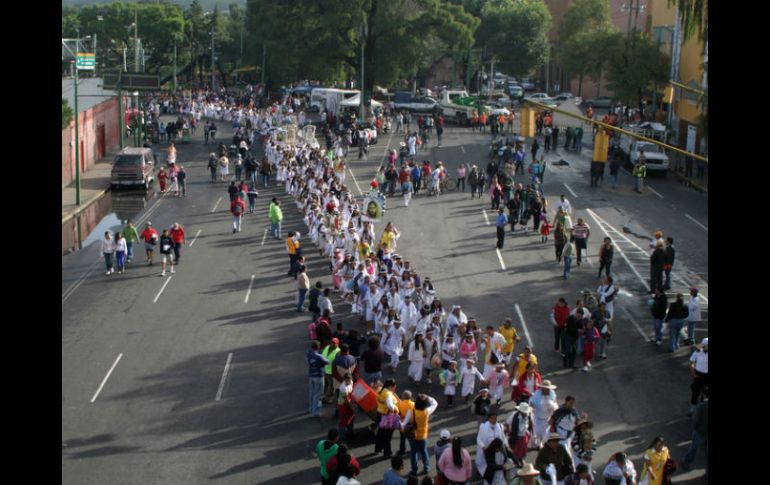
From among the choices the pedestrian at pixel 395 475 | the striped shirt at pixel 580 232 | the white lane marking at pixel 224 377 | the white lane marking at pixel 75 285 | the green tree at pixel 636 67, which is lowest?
the white lane marking at pixel 224 377

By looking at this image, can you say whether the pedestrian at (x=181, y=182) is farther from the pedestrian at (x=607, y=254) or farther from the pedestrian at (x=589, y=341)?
the pedestrian at (x=589, y=341)

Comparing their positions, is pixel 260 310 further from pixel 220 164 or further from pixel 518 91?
pixel 518 91

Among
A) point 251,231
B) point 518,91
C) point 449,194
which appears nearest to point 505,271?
point 251,231

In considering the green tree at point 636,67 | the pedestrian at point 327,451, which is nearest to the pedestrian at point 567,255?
the pedestrian at point 327,451

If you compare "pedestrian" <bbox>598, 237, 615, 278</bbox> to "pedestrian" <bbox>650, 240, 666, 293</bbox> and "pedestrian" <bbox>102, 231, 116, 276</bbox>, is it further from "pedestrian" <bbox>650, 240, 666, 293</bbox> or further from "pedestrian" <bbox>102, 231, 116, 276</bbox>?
"pedestrian" <bbox>102, 231, 116, 276</bbox>

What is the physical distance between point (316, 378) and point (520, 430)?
3.71 m

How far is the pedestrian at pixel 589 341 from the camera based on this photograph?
58.2 ft

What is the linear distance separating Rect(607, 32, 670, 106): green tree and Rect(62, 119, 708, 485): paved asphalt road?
20111 mm

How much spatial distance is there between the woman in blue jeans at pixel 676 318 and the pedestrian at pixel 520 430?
6.49 metres

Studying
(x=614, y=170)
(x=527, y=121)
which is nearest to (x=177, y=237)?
(x=527, y=121)

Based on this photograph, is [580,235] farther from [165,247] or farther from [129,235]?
[129,235]

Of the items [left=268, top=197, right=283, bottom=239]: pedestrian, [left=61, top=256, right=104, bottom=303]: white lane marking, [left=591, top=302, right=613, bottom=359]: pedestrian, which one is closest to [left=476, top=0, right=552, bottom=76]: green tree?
[left=268, top=197, right=283, bottom=239]: pedestrian

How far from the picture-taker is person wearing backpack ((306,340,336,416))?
15.3m

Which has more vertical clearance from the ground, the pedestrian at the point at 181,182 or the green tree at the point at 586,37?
the green tree at the point at 586,37
